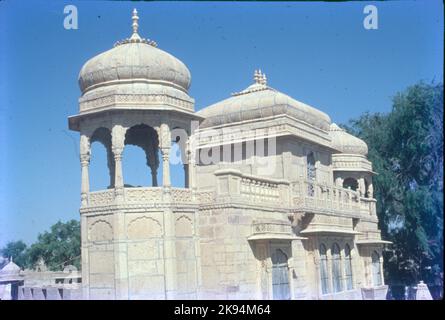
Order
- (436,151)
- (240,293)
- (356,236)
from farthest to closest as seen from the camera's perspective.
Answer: (436,151) < (356,236) < (240,293)

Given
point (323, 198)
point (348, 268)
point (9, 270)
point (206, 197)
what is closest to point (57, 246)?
point (9, 270)

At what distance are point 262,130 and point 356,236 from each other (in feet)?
21.1

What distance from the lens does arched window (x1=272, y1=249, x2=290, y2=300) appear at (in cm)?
1478

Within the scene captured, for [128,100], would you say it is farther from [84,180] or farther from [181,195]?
[181,195]

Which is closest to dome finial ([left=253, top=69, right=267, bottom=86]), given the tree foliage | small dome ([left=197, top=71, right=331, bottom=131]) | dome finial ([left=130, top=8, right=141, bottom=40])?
small dome ([left=197, top=71, right=331, bottom=131])

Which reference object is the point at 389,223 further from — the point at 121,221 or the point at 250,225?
the point at 121,221

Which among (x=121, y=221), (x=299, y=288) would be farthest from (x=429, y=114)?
(x=121, y=221)

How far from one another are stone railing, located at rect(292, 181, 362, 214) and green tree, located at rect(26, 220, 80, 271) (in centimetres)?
2113

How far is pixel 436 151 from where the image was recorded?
80.8ft

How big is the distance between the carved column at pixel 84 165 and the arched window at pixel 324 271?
7.54 metres

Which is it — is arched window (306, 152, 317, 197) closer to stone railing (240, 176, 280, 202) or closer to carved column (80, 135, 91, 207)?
stone railing (240, 176, 280, 202)

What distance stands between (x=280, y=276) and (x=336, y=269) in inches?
168
